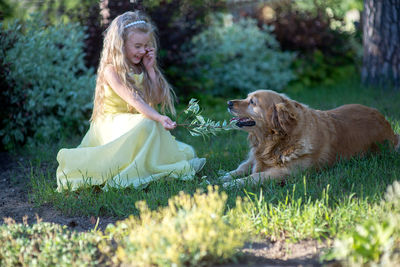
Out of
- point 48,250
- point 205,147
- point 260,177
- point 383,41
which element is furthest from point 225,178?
point 383,41

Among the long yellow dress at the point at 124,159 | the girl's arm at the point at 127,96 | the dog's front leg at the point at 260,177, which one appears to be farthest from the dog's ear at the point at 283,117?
the girl's arm at the point at 127,96

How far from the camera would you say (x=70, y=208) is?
11.7 feet

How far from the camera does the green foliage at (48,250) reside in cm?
253

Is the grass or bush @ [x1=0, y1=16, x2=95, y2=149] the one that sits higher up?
bush @ [x1=0, y1=16, x2=95, y2=149]

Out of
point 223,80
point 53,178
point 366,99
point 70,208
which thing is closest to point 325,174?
point 70,208

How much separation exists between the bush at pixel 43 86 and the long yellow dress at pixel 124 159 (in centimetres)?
197

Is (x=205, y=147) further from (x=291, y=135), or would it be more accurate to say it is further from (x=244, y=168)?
(x=291, y=135)

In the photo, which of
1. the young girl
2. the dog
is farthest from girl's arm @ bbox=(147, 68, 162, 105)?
the dog

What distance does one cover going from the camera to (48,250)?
101 inches

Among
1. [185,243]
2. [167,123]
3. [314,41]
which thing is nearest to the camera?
[185,243]

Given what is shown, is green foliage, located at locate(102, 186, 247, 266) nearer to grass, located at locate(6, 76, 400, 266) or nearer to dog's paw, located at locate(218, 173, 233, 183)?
grass, located at locate(6, 76, 400, 266)

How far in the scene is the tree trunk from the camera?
7.50 metres

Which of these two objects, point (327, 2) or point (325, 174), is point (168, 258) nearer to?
point (325, 174)

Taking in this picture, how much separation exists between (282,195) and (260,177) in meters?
0.53
